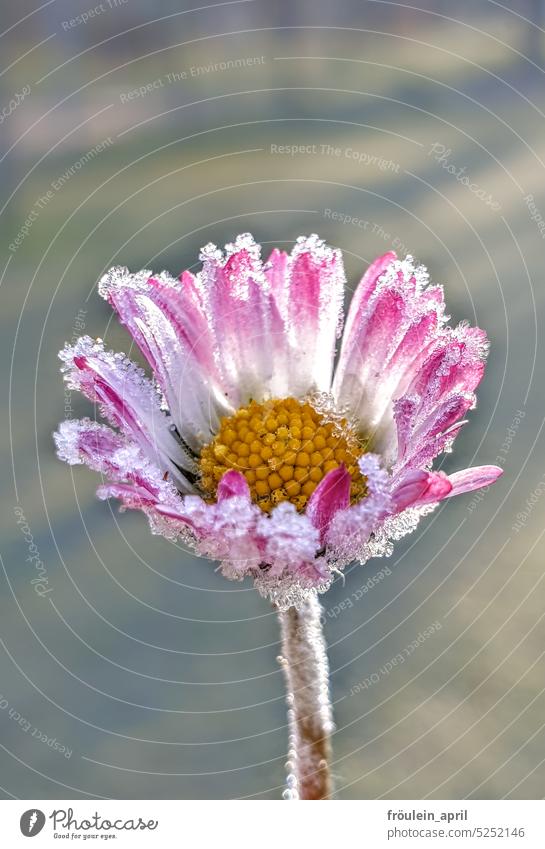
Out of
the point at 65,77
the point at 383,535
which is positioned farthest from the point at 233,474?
the point at 65,77

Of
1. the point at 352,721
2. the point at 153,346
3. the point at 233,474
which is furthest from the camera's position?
the point at 352,721

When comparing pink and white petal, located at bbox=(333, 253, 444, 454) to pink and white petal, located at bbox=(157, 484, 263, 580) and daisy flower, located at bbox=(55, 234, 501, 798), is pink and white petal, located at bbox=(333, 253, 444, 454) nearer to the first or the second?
daisy flower, located at bbox=(55, 234, 501, 798)

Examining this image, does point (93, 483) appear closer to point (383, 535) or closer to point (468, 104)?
point (383, 535)

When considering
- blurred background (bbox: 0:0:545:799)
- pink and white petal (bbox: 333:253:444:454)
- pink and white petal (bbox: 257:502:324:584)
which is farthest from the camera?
blurred background (bbox: 0:0:545:799)

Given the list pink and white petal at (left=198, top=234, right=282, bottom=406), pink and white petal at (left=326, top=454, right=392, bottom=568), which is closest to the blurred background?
pink and white petal at (left=198, top=234, right=282, bottom=406)

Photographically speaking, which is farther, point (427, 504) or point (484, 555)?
point (484, 555)

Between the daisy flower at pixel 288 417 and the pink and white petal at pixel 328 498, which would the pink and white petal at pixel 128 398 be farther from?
the pink and white petal at pixel 328 498
